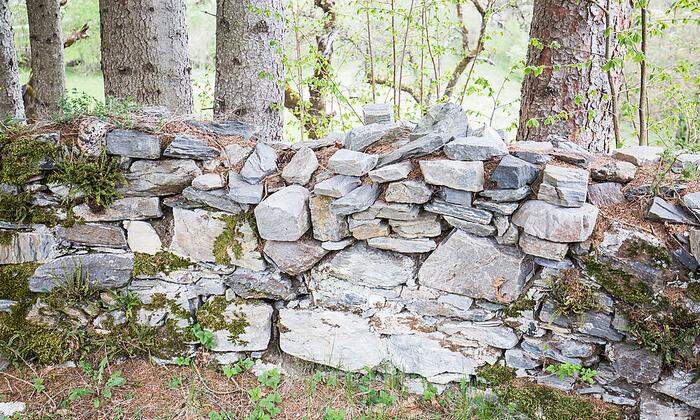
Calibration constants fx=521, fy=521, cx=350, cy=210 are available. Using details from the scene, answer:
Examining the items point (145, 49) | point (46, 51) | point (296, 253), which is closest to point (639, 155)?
point (296, 253)

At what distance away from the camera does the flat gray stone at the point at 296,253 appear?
9.95 ft

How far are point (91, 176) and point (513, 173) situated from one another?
2.40 meters

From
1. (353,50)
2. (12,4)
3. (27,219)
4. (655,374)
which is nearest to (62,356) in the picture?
(27,219)

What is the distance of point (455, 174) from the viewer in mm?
2697

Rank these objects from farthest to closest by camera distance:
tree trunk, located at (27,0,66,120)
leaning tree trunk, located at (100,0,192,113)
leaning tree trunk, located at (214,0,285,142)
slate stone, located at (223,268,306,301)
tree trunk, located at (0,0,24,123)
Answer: tree trunk, located at (27,0,66,120), tree trunk, located at (0,0,24,123), leaning tree trunk, located at (214,0,285,142), leaning tree trunk, located at (100,0,192,113), slate stone, located at (223,268,306,301)

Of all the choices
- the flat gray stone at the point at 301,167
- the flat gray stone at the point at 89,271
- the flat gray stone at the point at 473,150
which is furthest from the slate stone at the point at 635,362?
the flat gray stone at the point at 89,271

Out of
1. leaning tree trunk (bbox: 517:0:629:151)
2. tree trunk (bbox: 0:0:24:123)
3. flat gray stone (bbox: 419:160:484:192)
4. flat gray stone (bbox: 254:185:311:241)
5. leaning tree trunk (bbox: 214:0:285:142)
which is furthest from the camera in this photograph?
tree trunk (bbox: 0:0:24:123)

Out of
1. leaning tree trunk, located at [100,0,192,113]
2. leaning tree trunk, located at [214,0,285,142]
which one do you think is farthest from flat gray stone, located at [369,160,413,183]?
leaning tree trunk, located at [100,0,192,113]

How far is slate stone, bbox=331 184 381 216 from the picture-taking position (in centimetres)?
281

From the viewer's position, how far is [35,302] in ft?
10.7

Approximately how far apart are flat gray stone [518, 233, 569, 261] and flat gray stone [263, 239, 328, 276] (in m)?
1.11

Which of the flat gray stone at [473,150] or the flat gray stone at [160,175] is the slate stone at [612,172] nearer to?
the flat gray stone at [473,150]

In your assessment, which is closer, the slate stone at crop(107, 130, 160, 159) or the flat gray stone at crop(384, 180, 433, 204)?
the flat gray stone at crop(384, 180, 433, 204)

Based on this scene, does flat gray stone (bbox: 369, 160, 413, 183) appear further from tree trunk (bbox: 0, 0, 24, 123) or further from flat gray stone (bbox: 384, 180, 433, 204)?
tree trunk (bbox: 0, 0, 24, 123)
